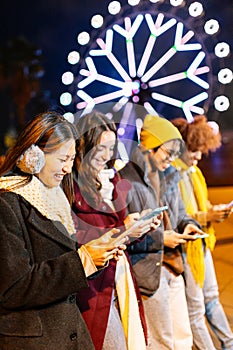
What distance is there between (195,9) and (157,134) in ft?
2.67

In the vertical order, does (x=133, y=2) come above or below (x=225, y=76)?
above

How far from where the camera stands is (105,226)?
1.61 m

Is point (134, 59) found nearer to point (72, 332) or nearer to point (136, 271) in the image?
point (136, 271)

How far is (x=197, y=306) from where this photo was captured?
2.29 meters

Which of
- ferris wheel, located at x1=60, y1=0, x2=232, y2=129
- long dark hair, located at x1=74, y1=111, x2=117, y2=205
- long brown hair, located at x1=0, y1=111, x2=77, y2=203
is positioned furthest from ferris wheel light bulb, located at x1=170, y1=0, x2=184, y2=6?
long brown hair, located at x1=0, y1=111, x2=77, y2=203

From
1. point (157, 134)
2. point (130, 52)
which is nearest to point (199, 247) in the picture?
point (157, 134)

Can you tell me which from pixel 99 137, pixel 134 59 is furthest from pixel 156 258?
pixel 134 59

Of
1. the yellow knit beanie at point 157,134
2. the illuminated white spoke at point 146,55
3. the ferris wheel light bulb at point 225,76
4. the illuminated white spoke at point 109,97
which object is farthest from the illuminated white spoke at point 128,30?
the yellow knit beanie at point 157,134

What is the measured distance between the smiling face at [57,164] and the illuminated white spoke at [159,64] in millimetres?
1441

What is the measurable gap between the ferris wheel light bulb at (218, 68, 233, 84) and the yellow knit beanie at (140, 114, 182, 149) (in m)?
0.45

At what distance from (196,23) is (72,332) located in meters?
1.85

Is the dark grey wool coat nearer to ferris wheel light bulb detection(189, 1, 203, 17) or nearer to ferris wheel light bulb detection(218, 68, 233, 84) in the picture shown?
ferris wheel light bulb detection(218, 68, 233, 84)

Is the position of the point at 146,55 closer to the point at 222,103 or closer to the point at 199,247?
the point at 222,103

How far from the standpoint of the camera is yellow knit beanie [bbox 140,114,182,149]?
2084 mm
